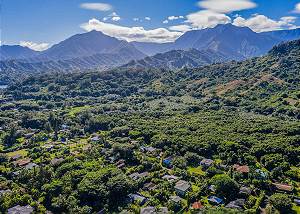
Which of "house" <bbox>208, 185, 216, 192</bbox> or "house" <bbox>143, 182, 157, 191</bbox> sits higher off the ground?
"house" <bbox>208, 185, 216, 192</bbox>

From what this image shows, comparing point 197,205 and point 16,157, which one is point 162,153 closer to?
point 197,205

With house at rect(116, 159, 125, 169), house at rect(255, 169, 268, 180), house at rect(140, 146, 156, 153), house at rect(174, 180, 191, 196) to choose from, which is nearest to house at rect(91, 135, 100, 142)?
house at rect(140, 146, 156, 153)

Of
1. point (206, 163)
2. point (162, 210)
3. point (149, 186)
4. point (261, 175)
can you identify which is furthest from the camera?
point (206, 163)

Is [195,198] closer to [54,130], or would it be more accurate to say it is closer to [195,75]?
[54,130]

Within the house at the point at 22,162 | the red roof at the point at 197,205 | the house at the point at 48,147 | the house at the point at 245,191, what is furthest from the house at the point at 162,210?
the house at the point at 48,147

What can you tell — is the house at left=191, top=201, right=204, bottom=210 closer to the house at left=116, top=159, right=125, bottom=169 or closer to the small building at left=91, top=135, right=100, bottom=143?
the house at left=116, top=159, right=125, bottom=169

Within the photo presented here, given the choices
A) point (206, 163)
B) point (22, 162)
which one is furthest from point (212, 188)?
point (22, 162)

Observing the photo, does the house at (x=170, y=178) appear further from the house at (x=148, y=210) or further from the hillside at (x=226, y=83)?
the hillside at (x=226, y=83)
